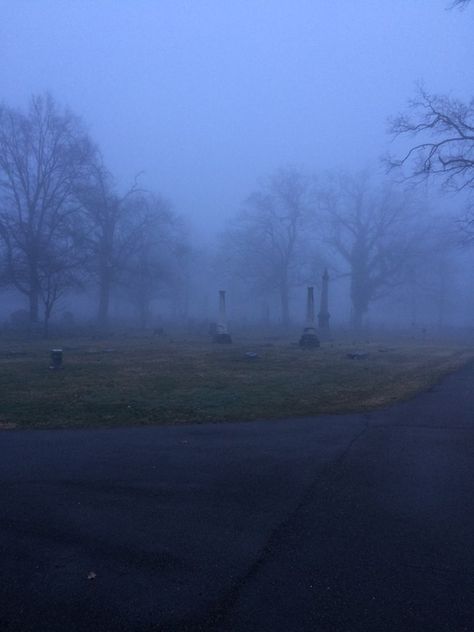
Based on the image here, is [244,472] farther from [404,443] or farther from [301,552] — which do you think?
[404,443]

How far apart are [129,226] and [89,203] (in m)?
5.93

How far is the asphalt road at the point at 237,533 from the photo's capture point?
128 inches

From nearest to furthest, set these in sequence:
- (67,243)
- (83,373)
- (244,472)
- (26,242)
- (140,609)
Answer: (140,609), (244,472), (83,373), (26,242), (67,243)

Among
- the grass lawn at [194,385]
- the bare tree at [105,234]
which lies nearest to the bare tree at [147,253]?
the bare tree at [105,234]

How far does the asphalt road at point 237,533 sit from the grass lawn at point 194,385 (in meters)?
1.81

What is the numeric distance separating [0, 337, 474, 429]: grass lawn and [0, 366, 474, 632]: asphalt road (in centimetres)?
181

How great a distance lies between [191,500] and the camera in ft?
16.7

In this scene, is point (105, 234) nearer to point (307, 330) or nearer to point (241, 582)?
point (307, 330)

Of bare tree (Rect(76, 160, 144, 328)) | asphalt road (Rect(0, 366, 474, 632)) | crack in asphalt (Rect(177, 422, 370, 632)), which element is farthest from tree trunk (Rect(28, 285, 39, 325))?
crack in asphalt (Rect(177, 422, 370, 632))

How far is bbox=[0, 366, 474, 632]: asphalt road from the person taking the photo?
3252 mm

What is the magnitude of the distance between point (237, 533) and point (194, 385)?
27.3 feet

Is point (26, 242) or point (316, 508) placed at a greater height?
point (26, 242)

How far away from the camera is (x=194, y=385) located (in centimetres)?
1260

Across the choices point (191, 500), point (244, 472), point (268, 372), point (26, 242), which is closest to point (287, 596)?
point (191, 500)
